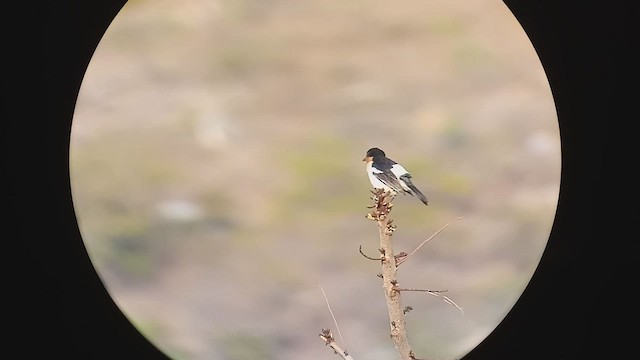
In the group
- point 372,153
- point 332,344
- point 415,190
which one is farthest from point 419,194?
point 332,344

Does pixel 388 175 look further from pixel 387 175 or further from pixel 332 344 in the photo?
pixel 332 344

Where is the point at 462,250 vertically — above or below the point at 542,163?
below

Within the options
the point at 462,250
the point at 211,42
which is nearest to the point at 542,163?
the point at 462,250

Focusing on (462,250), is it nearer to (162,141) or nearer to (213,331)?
(213,331)

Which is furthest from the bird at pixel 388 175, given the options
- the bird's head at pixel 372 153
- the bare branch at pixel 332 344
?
the bare branch at pixel 332 344

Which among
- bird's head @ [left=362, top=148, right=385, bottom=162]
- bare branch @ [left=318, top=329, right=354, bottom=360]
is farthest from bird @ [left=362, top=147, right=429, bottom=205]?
bare branch @ [left=318, top=329, right=354, bottom=360]

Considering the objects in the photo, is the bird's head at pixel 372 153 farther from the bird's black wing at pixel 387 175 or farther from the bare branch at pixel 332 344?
the bare branch at pixel 332 344
